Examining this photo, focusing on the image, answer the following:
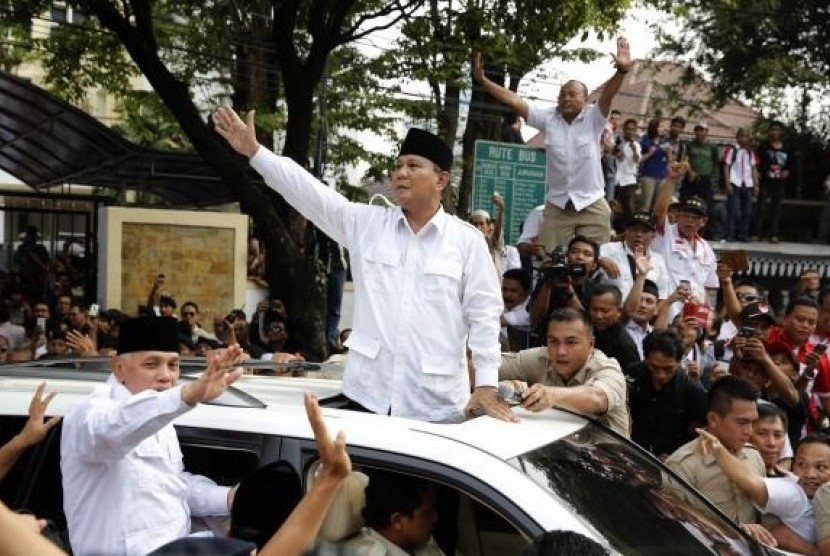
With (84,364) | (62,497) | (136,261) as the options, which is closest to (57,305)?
(136,261)

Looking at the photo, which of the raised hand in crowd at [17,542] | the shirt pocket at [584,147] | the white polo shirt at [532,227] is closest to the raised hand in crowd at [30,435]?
the raised hand in crowd at [17,542]

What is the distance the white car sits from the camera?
10.8 ft

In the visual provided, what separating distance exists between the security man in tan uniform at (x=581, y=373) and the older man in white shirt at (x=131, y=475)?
1495mm

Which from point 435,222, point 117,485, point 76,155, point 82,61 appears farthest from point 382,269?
point 82,61

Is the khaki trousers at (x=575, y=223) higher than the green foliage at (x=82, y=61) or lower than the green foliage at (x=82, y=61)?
lower

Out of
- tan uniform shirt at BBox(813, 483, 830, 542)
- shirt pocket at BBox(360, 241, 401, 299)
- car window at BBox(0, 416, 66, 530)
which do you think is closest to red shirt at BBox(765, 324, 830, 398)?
tan uniform shirt at BBox(813, 483, 830, 542)

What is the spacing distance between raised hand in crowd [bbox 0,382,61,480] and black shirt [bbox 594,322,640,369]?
376cm

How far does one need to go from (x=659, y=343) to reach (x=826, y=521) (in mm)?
1373

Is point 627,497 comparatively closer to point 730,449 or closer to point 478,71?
point 730,449

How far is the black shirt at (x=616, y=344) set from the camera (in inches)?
263

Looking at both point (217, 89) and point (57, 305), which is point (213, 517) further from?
point (217, 89)

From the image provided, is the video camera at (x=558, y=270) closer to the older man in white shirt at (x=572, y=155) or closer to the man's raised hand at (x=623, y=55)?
the older man in white shirt at (x=572, y=155)

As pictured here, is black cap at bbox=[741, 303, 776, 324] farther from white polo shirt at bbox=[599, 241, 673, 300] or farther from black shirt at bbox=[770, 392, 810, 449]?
black shirt at bbox=[770, 392, 810, 449]

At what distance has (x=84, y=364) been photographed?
15.6 feet
